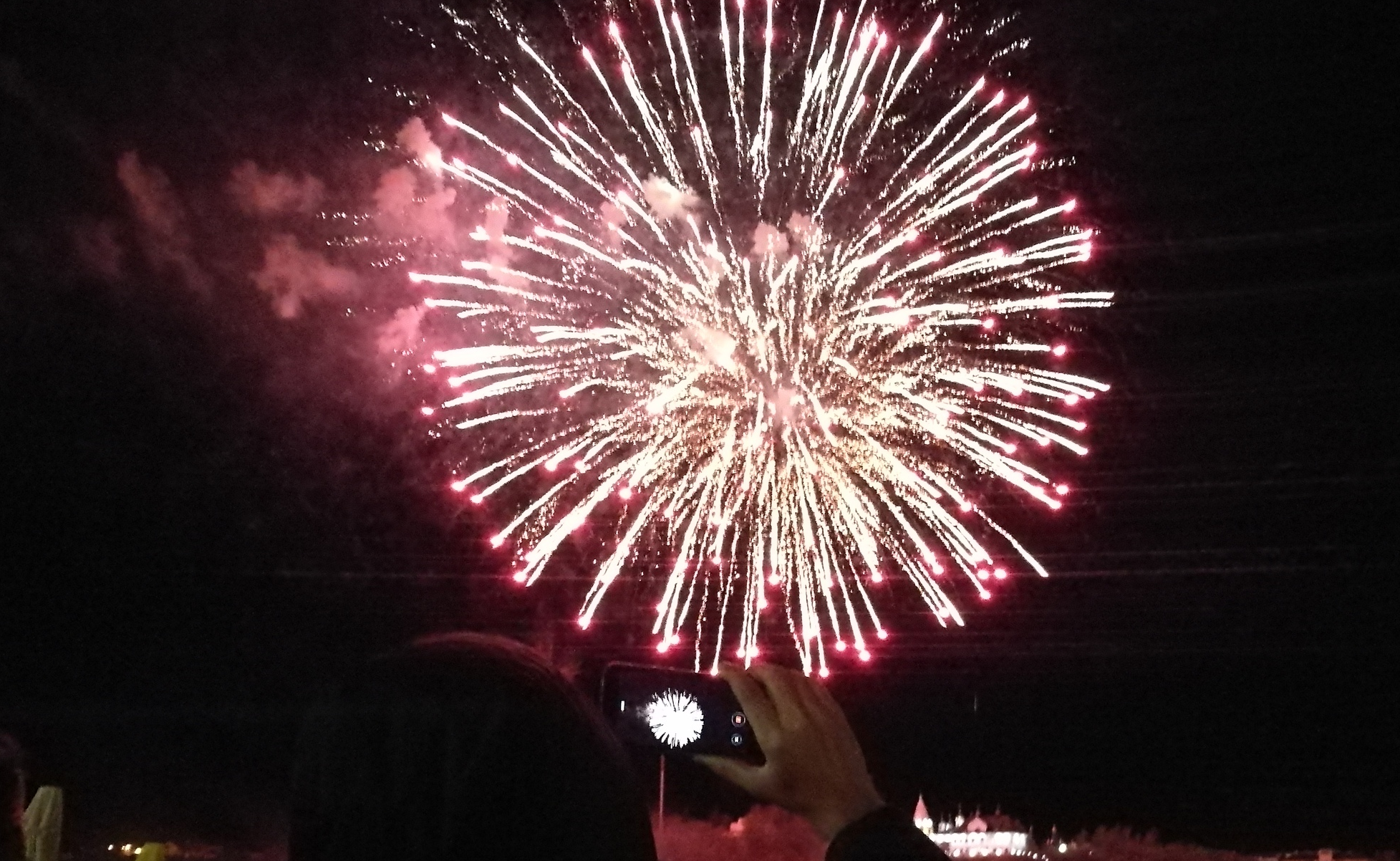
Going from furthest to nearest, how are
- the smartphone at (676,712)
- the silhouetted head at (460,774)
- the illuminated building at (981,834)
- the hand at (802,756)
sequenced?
the illuminated building at (981,834) → the smartphone at (676,712) → the hand at (802,756) → the silhouetted head at (460,774)

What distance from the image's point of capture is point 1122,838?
17.9m

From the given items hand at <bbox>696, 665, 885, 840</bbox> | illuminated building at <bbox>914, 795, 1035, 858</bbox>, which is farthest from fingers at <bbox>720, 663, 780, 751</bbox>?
illuminated building at <bbox>914, 795, 1035, 858</bbox>

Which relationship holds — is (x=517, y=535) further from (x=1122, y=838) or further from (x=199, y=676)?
(x=1122, y=838)

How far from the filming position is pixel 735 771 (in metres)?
1.67

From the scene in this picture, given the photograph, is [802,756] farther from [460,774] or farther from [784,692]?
[460,774]

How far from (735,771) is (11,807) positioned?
168 centimetres

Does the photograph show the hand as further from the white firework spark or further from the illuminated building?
the illuminated building

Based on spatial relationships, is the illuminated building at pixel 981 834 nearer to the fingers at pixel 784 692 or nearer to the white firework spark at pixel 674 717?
the white firework spark at pixel 674 717

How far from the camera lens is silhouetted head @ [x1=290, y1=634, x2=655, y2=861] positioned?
1232 millimetres

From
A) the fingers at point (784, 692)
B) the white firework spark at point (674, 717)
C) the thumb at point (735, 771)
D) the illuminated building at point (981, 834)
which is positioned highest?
the fingers at point (784, 692)

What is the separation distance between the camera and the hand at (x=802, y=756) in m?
1.59

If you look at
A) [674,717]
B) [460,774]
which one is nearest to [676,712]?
[674,717]

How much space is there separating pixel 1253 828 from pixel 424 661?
73.3 feet

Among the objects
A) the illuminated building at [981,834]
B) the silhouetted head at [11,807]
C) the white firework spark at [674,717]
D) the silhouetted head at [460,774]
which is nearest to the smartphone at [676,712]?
the white firework spark at [674,717]
